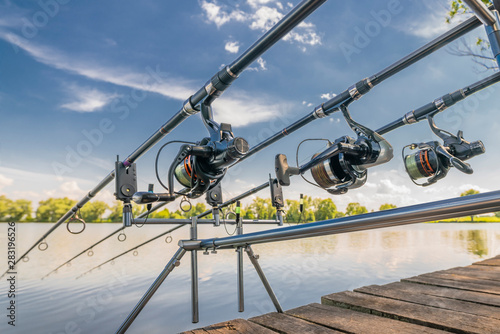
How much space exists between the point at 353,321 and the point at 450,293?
772 mm

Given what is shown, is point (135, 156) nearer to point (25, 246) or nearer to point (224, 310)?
point (224, 310)

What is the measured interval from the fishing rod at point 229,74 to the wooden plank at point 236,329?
862 millimetres

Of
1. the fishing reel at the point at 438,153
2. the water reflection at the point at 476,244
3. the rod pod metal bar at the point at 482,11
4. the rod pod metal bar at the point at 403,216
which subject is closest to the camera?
the rod pod metal bar at the point at 403,216

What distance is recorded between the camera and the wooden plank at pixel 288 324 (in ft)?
3.32

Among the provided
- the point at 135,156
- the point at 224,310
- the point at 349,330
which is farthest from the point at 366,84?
the point at 224,310

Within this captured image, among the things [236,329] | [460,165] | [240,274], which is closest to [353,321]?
[236,329]

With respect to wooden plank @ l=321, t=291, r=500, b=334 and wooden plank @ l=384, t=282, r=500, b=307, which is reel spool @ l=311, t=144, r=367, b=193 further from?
wooden plank @ l=384, t=282, r=500, b=307

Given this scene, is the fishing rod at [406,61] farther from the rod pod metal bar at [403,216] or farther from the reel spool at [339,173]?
the rod pod metal bar at [403,216]

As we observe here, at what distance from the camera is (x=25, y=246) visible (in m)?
3.52

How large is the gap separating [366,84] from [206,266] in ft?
12.4

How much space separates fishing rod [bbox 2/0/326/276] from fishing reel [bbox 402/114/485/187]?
114 centimetres

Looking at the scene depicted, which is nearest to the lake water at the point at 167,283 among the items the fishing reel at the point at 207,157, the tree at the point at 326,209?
the tree at the point at 326,209

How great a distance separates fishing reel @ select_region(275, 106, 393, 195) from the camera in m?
1.23

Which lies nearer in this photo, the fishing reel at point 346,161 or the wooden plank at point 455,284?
the fishing reel at point 346,161
